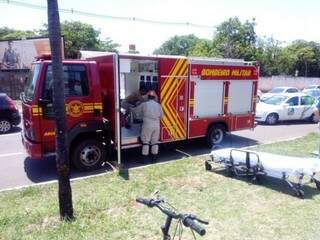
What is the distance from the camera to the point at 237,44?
5278cm

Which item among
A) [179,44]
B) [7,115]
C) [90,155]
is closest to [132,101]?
[90,155]

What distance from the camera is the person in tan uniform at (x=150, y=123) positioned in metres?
8.84

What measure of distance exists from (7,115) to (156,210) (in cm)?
991

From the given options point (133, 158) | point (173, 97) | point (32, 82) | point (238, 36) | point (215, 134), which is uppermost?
point (238, 36)

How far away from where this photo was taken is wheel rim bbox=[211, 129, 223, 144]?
1091 centimetres

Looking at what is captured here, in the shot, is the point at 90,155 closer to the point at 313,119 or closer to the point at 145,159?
the point at 145,159

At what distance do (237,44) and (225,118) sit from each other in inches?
1745

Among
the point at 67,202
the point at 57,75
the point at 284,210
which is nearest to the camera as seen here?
the point at 57,75

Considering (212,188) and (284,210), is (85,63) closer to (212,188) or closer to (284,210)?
(212,188)

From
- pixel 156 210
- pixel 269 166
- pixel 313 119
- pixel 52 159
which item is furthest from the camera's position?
pixel 313 119

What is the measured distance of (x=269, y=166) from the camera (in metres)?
7.00

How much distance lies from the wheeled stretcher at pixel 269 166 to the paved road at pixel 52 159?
2181 mm

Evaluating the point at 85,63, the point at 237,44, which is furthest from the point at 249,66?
the point at 237,44

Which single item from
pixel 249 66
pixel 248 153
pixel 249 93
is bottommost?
pixel 248 153
